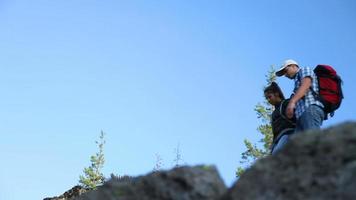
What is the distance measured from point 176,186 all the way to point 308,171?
131cm

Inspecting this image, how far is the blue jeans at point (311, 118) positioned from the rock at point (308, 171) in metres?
2.31

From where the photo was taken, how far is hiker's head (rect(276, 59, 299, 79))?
7117mm

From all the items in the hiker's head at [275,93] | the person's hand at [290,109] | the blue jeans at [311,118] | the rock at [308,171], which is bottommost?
the rock at [308,171]

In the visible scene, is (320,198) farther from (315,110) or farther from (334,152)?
(315,110)

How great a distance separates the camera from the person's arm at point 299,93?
6266 millimetres

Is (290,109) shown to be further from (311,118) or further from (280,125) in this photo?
(280,125)

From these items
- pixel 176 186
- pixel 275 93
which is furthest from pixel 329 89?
pixel 176 186

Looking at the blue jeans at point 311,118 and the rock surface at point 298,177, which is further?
the blue jeans at point 311,118

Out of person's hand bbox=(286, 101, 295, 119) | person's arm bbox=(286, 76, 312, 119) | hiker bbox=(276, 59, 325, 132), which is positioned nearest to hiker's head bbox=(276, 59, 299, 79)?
hiker bbox=(276, 59, 325, 132)

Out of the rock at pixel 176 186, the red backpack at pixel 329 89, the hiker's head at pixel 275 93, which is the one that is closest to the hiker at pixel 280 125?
the hiker's head at pixel 275 93

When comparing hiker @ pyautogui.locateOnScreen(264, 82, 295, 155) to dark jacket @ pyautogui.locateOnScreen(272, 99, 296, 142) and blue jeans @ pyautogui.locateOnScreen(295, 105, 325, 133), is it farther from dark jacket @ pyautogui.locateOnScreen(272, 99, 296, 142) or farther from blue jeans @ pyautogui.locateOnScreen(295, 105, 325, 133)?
blue jeans @ pyautogui.locateOnScreen(295, 105, 325, 133)

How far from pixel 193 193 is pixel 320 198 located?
1.23 meters

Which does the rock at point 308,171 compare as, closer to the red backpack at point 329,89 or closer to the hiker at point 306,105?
the hiker at point 306,105

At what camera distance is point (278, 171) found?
362cm
